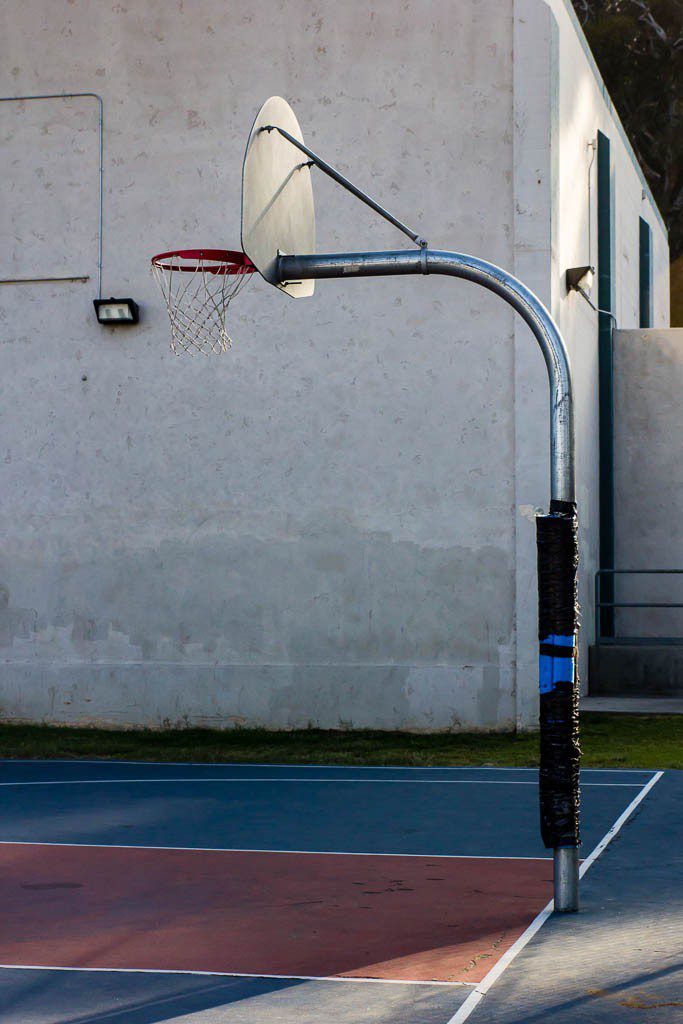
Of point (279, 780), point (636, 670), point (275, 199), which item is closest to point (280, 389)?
point (279, 780)

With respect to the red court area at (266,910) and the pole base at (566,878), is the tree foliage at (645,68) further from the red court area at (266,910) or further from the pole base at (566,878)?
the pole base at (566,878)

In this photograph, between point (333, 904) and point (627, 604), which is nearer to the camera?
point (333, 904)

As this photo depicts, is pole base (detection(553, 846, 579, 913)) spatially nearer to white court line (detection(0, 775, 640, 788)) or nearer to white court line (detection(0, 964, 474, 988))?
white court line (detection(0, 964, 474, 988))

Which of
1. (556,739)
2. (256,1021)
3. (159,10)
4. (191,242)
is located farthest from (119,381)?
(256,1021)

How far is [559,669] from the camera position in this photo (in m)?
7.57

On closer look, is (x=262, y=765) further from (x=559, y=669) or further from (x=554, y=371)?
(x=554, y=371)

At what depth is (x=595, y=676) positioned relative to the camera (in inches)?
755

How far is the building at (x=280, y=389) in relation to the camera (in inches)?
655

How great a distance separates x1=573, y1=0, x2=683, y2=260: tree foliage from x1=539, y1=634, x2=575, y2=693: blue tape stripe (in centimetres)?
3760

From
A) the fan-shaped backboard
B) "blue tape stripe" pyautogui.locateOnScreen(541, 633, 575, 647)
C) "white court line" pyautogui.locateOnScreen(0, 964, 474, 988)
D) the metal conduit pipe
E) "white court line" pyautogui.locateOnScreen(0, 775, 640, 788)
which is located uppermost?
the metal conduit pipe

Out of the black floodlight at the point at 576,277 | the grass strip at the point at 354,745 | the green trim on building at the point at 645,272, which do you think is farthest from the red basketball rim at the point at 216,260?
the green trim on building at the point at 645,272

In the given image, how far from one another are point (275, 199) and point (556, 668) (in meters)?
3.18

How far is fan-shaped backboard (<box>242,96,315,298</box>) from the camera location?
26.0ft

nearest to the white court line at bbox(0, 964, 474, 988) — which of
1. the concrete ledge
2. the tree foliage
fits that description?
the concrete ledge
